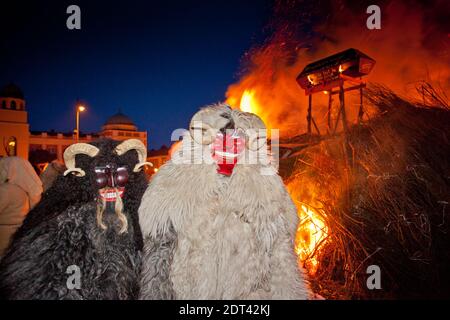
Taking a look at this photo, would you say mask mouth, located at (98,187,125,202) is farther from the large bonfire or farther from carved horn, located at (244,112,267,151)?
the large bonfire

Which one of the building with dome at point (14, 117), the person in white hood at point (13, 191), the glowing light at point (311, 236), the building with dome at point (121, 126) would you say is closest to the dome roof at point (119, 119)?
the building with dome at point (121, 126)

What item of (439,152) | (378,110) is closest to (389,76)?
(378,110)

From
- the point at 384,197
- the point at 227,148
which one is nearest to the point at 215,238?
the point at 227,148

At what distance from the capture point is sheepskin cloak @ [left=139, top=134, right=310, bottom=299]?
1632 millimetres

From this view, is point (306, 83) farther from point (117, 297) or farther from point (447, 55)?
point (117, 297)

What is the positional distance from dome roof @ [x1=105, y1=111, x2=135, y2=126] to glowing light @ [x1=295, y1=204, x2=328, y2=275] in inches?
1628

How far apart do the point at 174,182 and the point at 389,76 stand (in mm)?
8317

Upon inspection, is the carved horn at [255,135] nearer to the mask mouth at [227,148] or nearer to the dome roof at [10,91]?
the mask mouth at [227,148]

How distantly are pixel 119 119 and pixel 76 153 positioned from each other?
42493 millimetres

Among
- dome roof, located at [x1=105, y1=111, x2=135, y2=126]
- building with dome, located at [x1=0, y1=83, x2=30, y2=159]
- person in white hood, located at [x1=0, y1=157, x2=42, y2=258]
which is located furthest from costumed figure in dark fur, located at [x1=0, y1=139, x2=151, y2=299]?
→ dome roof, located at [x1=105, y1=111, x2=135, y2=126]

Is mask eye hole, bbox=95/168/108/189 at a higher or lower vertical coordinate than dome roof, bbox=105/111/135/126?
lower

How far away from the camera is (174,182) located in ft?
5.62

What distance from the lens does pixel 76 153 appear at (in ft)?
6.46

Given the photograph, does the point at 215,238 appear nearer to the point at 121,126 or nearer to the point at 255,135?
the point at 255,135
